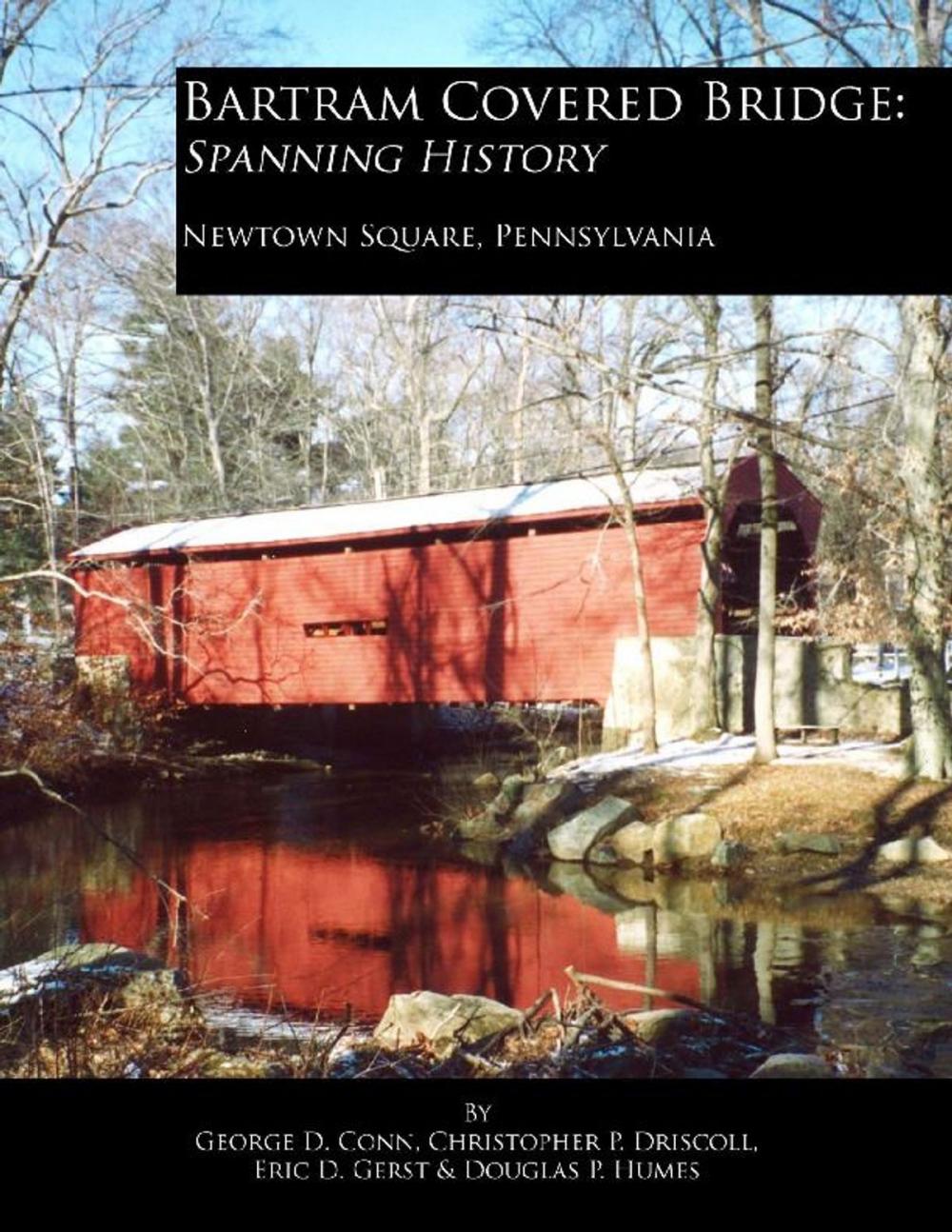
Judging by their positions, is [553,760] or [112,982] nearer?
[112,982]

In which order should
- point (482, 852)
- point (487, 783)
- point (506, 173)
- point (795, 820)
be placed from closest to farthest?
point (506, 173) < point (795, 820) < point (482, 852) < point (487, 783)

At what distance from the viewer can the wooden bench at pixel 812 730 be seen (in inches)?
520

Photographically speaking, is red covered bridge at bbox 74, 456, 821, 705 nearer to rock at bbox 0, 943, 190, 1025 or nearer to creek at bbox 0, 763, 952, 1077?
creek at bbox 0, 763, 952, 1077

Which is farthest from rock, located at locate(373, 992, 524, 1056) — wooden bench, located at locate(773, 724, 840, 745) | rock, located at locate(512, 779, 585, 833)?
wooden bench, located at locate(773, 724, 840, 745)

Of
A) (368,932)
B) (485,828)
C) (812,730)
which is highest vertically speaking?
(812,730)

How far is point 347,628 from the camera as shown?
17.0m

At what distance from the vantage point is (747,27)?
12.0 m

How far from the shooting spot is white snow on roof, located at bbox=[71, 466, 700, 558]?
14805mm

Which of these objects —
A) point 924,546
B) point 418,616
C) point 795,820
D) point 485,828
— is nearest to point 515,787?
point 485,828

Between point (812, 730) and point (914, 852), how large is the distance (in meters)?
4.38

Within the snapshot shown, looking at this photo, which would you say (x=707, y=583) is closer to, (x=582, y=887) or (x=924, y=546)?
(x=924, y=546)

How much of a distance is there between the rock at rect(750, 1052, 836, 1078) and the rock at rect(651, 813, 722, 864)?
5876mm
